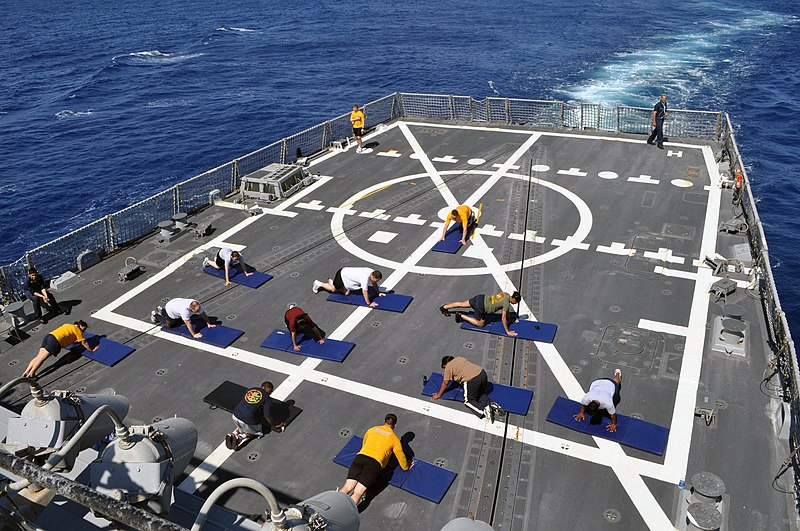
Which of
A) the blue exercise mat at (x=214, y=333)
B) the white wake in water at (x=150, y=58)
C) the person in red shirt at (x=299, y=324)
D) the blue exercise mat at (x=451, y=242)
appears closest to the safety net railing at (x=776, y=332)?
the blue exercise mat at (x=451, y=242)

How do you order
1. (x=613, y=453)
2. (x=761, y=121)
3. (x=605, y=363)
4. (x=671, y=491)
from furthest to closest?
(x=761, y=121), (x=605, y=363), (x=613, y=453), (x=671, y=491)

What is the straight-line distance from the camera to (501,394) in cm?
1600

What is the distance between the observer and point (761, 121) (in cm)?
5619

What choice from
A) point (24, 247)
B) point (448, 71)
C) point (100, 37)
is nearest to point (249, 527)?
point (24, 247)

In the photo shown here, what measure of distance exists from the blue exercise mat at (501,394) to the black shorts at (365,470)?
3688 millimetres

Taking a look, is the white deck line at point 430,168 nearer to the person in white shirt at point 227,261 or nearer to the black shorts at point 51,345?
the person in white shirt at point 227,261

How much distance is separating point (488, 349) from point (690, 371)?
5512mm

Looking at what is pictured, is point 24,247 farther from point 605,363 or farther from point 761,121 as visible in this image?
point 761,121

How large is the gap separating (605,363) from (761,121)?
50.6 m

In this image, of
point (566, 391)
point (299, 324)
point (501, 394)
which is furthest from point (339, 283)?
point (566, 391)

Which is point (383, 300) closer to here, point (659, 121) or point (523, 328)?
point (523, 328)

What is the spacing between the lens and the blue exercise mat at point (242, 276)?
22.0 m

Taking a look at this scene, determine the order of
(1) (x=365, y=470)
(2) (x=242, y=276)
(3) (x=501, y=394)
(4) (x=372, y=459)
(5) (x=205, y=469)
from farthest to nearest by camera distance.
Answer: (2) (x=242, y=276) < (3) (x=501, y=394) < (5) (x=205, y=469) < (4) (x=372, y=459) < (1) (x=365, y=470)

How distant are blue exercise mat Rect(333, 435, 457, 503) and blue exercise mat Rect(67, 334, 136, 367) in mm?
8177
